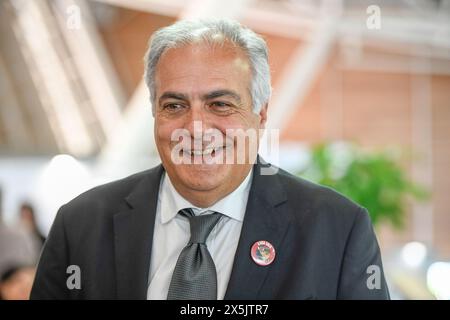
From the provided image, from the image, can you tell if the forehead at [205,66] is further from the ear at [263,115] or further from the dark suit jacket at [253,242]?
the dark suit jacket at [253,242]

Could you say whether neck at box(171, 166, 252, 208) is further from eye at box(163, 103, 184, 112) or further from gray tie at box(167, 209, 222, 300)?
eye at box(163, 103, 184, 112)

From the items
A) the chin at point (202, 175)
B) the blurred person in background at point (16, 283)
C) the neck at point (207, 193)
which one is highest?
the chin at point (202, 175)

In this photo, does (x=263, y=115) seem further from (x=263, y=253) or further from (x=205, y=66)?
(x=263, y=253)

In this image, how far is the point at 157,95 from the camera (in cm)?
109

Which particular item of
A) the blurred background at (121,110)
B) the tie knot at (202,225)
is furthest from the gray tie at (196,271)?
the blurred background at (121,110)

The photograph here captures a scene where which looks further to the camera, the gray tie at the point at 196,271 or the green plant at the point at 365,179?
the green plant at the point at 365,179

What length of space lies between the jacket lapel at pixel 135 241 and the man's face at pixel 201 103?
4.7 inches

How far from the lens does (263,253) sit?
1.09 metres

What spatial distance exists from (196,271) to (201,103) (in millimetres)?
312

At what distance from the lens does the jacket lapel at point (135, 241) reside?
3.67ft

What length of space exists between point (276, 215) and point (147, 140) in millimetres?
683

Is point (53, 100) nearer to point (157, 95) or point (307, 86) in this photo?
point (157, 95)

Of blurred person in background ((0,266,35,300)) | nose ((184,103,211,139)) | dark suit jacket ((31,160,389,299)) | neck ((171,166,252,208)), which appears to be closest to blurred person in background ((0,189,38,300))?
blurred person in background ((0,266,35,300))

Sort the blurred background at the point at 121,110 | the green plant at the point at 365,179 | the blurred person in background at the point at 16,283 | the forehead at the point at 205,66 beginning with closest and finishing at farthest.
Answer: the forehead at the point at 205,66 < the blurred background at the point at 121,110 < the blurred person in background at the point at 16,283 < the green plant at the point at 365,179
